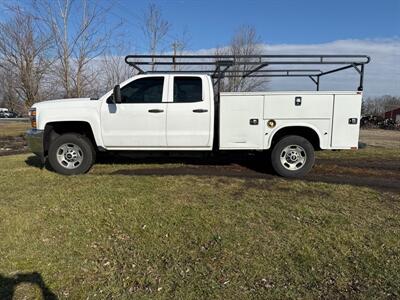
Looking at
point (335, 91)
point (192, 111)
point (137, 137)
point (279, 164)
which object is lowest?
point (279, 164)

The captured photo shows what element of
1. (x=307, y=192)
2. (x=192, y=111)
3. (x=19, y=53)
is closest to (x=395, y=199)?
(x=307, y=192)

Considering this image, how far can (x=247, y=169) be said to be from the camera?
7.35 metres

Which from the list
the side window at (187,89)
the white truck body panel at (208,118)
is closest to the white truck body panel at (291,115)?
the white truck body panel at (208,118)

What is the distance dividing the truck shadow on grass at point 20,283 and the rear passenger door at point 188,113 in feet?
12.4

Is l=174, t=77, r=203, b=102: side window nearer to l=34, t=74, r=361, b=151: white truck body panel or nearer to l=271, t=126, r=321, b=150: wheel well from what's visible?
l=34, t=74, r=361, b=151: white truck body panel

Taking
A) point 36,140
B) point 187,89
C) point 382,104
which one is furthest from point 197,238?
point 382,104

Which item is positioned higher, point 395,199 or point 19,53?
point 19,53

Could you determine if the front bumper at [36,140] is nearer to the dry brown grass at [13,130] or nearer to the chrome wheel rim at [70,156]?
the chrome wheel rim at [70,156]

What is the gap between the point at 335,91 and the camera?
6133 mm

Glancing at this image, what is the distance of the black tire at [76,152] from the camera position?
257 inches

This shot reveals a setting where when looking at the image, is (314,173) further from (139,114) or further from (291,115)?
(139,114)

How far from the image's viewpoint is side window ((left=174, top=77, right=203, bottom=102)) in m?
6.40

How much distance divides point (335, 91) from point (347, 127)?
2.41 feet

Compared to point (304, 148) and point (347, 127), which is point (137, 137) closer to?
point (304, 148)
